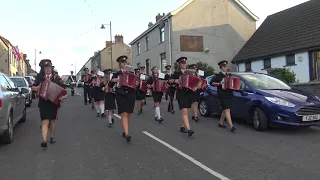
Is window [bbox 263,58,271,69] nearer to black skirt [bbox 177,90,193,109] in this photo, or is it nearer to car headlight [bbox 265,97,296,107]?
car headlight [bbox 265,97,296,107]

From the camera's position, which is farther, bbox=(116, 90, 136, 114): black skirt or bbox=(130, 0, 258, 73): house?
bbox=(130, 0, 258, 73): house

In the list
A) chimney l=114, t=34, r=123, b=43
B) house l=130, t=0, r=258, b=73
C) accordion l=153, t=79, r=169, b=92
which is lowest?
accordion l=153, t=79, r=169, b=92

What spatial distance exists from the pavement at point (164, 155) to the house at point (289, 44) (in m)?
Answer: 12.0

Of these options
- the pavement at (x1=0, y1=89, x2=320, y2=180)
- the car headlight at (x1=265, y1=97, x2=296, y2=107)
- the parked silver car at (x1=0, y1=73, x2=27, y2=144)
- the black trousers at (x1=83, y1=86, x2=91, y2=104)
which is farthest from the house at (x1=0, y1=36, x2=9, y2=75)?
the car headlight at (x1=265, y1=97, x2=296, y2=107)

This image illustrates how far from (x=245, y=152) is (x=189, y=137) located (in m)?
1.75

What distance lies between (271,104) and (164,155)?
139 inches

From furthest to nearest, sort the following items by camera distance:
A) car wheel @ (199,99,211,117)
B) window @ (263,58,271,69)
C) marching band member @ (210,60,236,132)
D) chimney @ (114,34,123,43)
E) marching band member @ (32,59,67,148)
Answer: chimney @ (114,34,123,43), window @ (263,58,271,69), car wheel @ (199,99,211,117), marching band member @ (210,60,236,132), marching band member @ (32,59,67,148)

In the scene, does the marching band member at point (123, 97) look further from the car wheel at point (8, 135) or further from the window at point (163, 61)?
the window at point (163, 61)

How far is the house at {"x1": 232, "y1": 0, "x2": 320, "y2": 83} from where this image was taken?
68.4 feet

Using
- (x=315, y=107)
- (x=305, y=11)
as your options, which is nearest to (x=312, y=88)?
(x=315, y=107)

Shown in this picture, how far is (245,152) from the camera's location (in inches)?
253

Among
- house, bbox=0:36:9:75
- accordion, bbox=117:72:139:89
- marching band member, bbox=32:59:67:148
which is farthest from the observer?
house, bbox=0:36:9:75

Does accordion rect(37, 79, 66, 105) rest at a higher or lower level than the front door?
lower

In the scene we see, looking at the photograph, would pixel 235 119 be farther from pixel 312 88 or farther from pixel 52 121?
pixel 52 121
